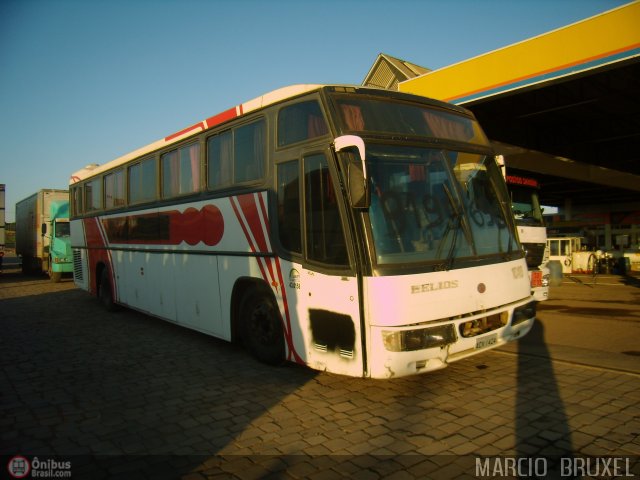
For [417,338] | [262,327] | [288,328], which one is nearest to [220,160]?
[262,327]

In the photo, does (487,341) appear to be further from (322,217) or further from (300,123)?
(300,123)

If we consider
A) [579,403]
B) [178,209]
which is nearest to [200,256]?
[178,209]

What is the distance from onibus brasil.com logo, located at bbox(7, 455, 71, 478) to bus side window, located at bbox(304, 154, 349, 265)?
9.33 feet

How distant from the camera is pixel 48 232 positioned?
19.8 meters

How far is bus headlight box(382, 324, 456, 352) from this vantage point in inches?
169

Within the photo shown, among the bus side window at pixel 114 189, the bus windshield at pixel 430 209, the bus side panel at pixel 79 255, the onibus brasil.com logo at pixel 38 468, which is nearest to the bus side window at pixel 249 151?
the bus windshield at pixel 430 209

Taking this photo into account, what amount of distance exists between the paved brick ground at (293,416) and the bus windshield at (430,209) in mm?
1503

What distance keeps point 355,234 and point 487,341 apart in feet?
6.13

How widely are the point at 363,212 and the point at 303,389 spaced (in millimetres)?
2206

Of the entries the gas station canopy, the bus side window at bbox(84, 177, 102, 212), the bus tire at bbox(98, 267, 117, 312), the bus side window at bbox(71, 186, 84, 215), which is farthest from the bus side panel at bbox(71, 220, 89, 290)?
the gas station canopy

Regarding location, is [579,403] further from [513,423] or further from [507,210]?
[507,210]

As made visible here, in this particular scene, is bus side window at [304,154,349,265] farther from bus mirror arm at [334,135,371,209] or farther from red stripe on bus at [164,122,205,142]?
red stripe on bus at [164,122,205,142]

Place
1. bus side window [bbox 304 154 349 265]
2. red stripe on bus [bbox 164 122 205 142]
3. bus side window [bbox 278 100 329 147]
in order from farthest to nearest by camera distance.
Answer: red stripe on bus [bbox 164 122 205 142] < bus side window [bbox 278 100 329 147] < bus side window [bbox 304 154 349 265]

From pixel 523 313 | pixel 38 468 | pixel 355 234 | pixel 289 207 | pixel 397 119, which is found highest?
pixel 397 119
